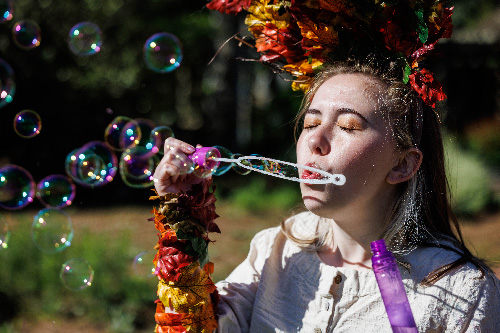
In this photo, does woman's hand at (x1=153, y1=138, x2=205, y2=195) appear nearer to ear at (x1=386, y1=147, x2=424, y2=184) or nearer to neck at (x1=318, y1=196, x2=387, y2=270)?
neck at (x1=318, y1=196, x2=387, y2=270)

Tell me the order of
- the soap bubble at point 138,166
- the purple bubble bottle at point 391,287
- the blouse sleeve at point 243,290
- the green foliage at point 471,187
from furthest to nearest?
the green foliage at point 471,187 → the soap bubble at point 138,166 → the blouse sleeve at point 243,290 → the purple bubble bottle at point 391,287

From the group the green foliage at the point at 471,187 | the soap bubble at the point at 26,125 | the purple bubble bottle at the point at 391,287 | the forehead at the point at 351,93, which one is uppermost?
the green foliage at the point at 471,187

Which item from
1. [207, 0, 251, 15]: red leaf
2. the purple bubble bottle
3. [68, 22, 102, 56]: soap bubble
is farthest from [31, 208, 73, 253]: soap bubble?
the purple bubble bottle

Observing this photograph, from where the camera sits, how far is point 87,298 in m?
4.27

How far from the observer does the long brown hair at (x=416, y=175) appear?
1771mm

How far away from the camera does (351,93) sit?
5.71 ft

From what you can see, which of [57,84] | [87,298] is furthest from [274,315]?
[57,84]

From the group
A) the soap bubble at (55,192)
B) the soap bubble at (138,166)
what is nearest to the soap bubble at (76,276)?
the soap bubble at (55,192)

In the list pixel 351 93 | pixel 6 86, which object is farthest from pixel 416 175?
pixel 6 86

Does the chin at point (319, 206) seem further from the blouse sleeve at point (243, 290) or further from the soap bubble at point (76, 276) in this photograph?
the soap bubble at point (76, 276)

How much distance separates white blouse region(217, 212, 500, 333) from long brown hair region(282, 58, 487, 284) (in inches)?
2.3

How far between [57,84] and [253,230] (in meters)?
3.65

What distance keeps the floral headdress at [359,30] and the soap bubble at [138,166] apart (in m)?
0.72

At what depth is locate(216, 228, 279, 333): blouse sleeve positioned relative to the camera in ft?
6.07
